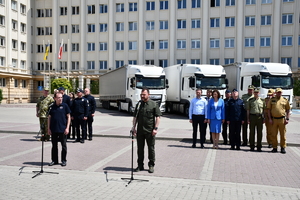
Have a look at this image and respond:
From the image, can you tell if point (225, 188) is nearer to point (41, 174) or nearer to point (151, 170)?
point (151, 170)

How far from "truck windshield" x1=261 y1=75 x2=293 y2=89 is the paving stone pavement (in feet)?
36.3

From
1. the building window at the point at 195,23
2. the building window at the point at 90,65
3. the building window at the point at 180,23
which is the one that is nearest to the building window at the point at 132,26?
the building window at the point at 180,23

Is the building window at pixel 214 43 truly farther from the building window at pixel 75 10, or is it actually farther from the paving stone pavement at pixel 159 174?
the paving stone pavement at pixel 159 174

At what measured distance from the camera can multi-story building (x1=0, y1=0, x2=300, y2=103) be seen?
46062 mm

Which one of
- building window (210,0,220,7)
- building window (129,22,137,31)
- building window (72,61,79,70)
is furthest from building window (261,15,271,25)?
building window (72,61,79,70)

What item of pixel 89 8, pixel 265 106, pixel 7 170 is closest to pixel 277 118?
pixel 265 106

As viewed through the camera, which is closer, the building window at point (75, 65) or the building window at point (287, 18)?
the building window at point (287, 18)

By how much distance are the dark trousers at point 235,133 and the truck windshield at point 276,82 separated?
1173 centimetres

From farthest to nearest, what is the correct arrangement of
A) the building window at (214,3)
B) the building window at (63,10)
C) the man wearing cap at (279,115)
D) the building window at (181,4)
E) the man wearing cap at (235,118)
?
the building window at (63,10), the building window at (181,4), the building window at (214,3), the man wearing cap at (235,118), the man wearing cap at (279,115)

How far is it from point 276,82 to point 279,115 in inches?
484

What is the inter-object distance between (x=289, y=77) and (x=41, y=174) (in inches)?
730

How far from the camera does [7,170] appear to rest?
282 inches

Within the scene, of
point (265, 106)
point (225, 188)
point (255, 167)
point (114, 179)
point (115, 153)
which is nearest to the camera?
point (225, 188)

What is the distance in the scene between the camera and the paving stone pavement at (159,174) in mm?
5613
